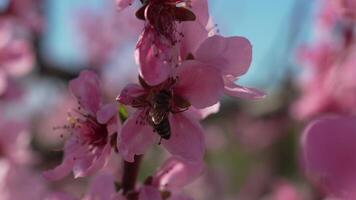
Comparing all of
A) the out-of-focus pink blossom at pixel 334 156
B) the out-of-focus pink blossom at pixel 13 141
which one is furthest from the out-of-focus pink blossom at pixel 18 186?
the out-of-focus pink blossom at pixel 334 156

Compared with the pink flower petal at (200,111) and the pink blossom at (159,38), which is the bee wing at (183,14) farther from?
the pink flower petal at (200,111)

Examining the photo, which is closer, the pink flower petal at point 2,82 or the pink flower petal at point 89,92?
the pink flower petal at point 89,92

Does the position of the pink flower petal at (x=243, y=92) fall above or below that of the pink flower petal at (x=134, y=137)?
above

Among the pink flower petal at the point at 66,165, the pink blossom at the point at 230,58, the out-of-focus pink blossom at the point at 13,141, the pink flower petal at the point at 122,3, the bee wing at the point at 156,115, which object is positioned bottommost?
the out-of-focus pink blossom at the point at 13,141

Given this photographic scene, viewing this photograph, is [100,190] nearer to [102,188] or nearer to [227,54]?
[102,188]

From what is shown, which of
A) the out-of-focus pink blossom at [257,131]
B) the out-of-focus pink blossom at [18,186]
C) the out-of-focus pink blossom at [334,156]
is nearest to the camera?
the out-of-focus pink blossom at [334,156]

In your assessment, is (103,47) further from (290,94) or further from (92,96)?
(92,96)
